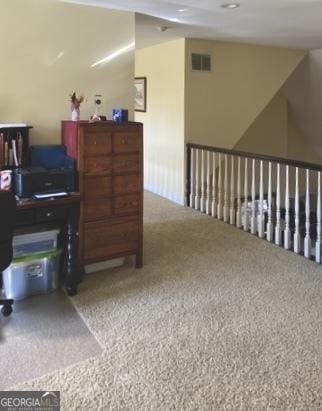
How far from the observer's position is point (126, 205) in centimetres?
317

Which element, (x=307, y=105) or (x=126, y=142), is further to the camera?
(x=307, y=105)

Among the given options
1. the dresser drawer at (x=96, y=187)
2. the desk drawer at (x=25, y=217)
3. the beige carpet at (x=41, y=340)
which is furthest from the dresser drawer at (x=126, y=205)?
the beige carpet at (x=41, y=340)

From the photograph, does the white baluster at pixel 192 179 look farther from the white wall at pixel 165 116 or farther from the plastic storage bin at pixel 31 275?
the plastic storage bin at pixel 31 275

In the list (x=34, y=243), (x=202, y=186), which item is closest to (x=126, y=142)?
(x=34, y=243)

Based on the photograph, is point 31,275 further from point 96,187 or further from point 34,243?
point 96,187

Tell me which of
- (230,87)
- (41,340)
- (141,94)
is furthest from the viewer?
(141,94)

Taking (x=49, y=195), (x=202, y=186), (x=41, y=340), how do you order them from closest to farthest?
(x=41, y=340)
(x=49, y=195)
(x=202, y=186)

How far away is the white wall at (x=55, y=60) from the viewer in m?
3.04

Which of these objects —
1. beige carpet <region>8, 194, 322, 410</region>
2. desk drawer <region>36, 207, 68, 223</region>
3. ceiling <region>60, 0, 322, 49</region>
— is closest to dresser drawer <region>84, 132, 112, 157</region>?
desk drawer <region>36, 207, 68, 223</region>

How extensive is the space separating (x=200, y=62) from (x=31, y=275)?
3.60 meters

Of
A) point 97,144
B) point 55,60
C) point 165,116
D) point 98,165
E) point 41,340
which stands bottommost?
point 41,340

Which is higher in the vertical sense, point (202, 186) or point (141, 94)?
point (141, 94)

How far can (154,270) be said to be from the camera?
3291 millimetres

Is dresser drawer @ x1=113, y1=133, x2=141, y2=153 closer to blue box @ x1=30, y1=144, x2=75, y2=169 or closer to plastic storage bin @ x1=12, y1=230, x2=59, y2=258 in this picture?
blue box @ x1=30, y1=144, x2=75, y2=169
